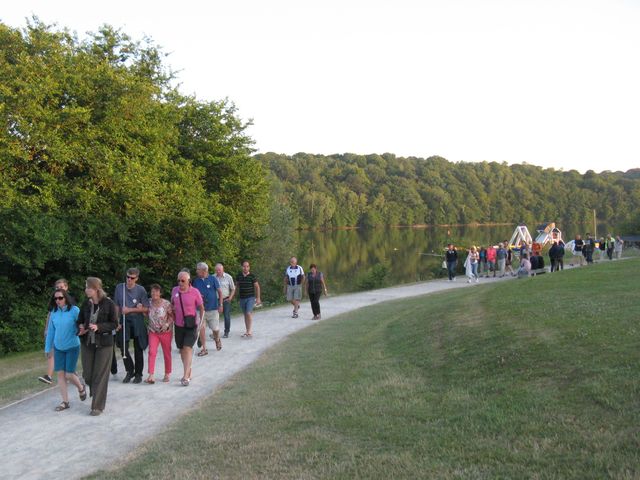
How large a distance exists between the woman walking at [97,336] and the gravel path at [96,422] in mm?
307

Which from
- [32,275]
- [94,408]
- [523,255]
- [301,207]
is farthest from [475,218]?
[94,408]

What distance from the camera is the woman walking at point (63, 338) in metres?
8.68

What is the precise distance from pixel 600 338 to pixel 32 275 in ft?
55.6

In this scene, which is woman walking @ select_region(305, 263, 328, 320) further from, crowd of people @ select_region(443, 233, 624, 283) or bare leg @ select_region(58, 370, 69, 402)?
crowd of people @ select_region(443, 233, 624, 283)

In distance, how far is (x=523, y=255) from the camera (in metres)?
27.3

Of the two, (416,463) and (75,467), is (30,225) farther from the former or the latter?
(416,463)

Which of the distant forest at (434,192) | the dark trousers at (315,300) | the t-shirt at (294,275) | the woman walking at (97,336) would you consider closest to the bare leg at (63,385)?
the woman walking at (97,336)

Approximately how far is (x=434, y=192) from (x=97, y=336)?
13463cm

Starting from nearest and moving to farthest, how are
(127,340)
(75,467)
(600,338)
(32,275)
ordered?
(75,467), (600,338), (127,340), (32,275)

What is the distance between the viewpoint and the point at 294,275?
1731cm

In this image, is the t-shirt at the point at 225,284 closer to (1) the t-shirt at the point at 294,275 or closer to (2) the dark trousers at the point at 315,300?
(1) the t-shirt at the point at 294,275

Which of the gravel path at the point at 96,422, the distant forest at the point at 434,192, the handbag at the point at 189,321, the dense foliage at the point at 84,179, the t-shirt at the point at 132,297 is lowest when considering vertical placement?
the gravel path at the point at 96,422

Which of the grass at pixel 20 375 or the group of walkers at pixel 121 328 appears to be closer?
the group of walkers at pixel 121 328

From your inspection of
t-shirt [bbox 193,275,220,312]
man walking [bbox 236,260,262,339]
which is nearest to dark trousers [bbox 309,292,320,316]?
man walking [bbox 236,260,262,339]
